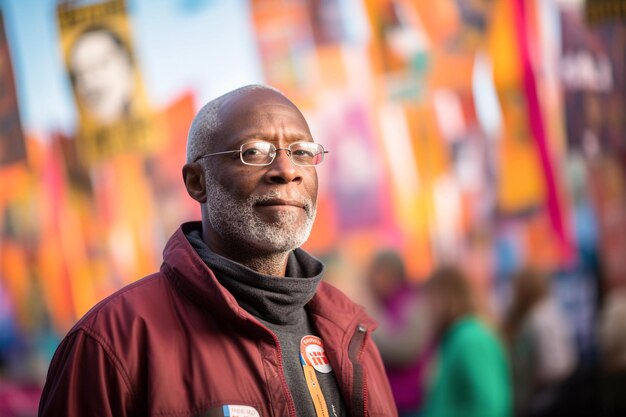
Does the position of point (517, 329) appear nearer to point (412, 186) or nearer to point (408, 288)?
point (408, 288)

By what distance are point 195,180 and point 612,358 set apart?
16.9ft

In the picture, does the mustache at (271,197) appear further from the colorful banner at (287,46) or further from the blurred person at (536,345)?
the colorful banner at (287,46)

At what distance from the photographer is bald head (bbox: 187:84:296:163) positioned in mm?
1975

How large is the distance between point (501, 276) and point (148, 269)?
2.55 m

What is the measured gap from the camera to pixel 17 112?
7426 millimetres

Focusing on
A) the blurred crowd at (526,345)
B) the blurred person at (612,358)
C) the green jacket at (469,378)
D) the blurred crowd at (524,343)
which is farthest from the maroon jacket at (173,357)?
the blurred person at (612,358)

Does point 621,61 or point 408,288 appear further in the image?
point 621,61

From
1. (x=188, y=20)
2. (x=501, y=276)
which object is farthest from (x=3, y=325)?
(x=501, y=276)

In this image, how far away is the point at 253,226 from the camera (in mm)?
1899

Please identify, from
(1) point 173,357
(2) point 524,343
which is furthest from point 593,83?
(1) point 173,357

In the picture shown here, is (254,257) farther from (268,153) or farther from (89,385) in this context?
(89,385)

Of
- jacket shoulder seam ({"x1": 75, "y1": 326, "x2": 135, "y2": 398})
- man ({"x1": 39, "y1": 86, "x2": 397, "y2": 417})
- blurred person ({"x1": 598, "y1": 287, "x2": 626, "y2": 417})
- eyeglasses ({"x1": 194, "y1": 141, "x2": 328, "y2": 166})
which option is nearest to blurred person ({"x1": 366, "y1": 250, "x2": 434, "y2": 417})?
blurred person ({"x1": 598, "y1": 287, "x2": 626, "y2": 417})

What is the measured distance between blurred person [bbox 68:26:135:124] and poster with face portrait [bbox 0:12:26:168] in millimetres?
675

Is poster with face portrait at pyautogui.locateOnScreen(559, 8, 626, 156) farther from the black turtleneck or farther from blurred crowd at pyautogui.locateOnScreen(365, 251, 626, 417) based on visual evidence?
the black turtleneck
